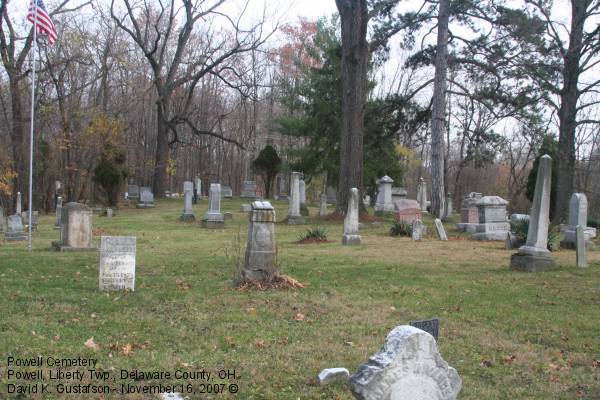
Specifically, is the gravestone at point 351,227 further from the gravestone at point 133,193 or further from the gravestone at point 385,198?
the gravestone at point 133,193

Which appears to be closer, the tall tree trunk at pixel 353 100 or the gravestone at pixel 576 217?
the gravestone at pixel 576 217

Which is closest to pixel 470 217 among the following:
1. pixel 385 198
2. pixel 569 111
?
pixel 569 111

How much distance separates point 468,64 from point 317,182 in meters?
21.8

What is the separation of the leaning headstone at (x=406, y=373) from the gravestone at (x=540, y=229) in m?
8.18

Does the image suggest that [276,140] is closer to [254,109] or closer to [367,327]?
[254,109]

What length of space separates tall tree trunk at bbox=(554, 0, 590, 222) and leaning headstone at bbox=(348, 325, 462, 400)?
60.4ft

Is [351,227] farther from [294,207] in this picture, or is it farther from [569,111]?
[569,111]

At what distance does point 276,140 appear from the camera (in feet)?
176

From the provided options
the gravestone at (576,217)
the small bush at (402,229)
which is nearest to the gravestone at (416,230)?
the small bush at (402,229)

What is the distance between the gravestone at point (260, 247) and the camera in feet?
29.8

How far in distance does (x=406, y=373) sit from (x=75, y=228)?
11.7 metres

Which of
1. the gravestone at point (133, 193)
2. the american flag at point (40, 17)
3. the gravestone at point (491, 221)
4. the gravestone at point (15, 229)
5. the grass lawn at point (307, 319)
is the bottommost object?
the grass lawn at point (307, 319)

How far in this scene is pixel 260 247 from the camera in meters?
9.13

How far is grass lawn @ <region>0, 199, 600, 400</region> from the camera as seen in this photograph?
16.9 feet
